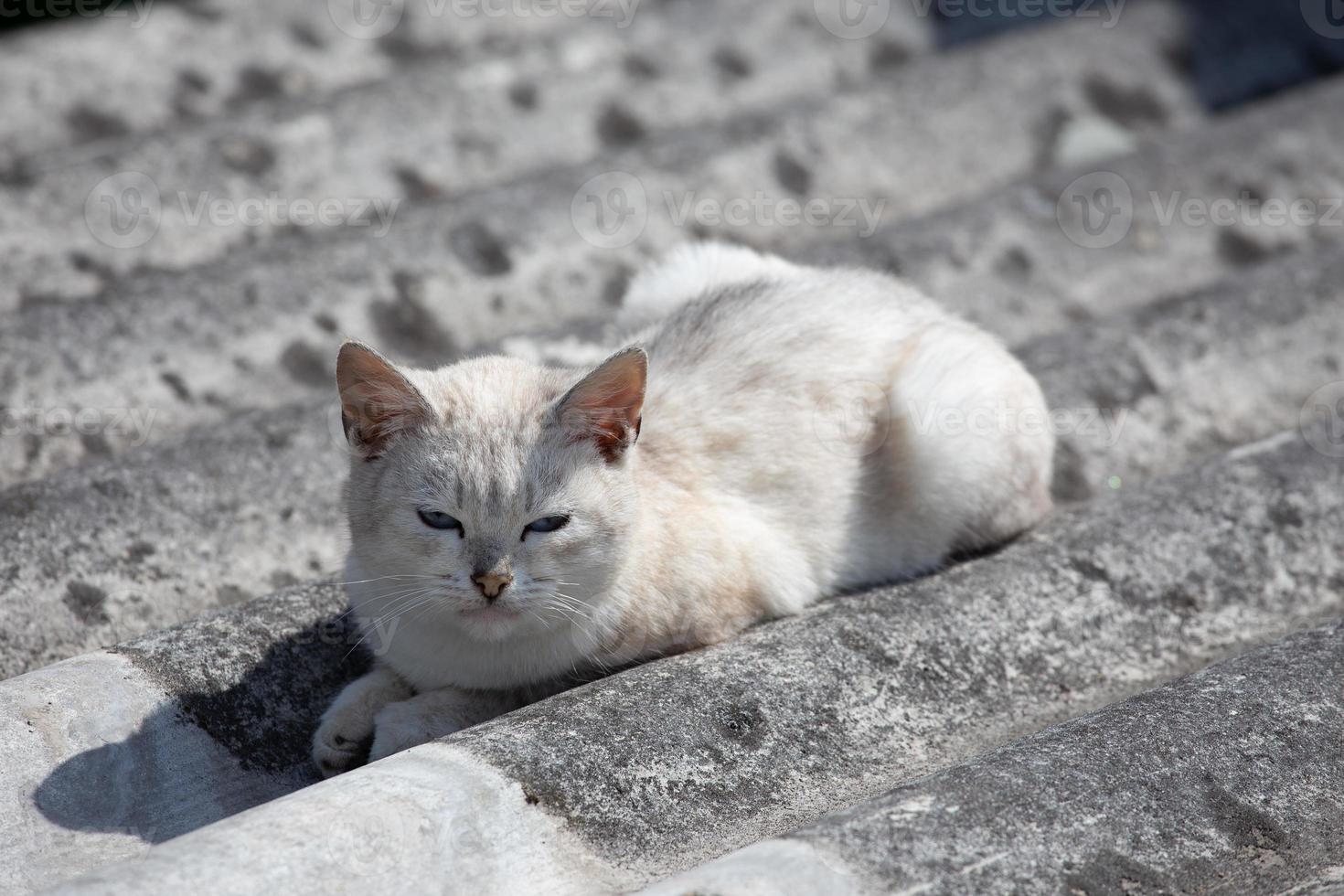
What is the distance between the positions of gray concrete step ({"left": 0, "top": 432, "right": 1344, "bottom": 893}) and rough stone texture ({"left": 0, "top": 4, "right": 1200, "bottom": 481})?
1.30 meters

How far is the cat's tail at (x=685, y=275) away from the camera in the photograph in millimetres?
3867

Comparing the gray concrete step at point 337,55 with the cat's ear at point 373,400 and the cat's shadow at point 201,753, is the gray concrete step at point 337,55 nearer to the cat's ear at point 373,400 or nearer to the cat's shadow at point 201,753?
the cat's ear at point 373,400

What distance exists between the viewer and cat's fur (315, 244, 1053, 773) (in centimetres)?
260

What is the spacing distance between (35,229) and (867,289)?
118 inches

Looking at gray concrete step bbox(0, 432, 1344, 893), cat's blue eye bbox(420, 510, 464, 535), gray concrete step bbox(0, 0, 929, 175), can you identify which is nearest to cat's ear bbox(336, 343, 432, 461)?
cat's blue eye bbox(420, 510, 464, 535)

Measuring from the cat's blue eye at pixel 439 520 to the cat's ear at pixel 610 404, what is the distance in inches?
12.2

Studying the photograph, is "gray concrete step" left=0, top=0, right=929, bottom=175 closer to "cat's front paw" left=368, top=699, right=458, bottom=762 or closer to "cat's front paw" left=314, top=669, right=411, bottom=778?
"cat's front paw" left=314, top=669, right=411, bottom=778

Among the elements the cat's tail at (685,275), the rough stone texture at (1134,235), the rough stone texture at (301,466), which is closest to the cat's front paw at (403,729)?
the rough stone texture at (301,466)

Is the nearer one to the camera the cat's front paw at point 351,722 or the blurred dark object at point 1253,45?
the cat's front paw at point 351,722

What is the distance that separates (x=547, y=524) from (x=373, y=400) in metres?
0.45

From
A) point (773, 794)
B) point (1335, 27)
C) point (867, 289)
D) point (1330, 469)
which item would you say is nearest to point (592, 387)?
point (773, 794)

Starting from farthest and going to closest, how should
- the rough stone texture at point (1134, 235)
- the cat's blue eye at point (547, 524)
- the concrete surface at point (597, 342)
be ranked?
the rough stone texture at point (1134, 235) → the cat's blue eye at point (547, 524) → the concrete surface at point (597, 342)

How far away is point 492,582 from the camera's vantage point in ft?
8.35

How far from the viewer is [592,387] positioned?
2619 mm
